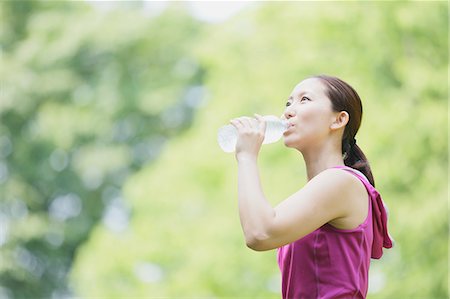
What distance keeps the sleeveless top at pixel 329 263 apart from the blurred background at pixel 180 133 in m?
5.39

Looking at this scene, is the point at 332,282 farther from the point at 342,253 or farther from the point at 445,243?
the point at 445,243

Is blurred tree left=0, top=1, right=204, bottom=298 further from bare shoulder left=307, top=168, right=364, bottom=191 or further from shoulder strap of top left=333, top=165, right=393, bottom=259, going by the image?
bare shoulder left=307, top=168, right=364, bottom=191

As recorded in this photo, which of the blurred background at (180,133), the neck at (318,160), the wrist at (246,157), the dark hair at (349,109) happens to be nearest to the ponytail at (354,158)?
the dark hair at (349,109)

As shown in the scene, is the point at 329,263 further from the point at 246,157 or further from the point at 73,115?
the point at 73,115

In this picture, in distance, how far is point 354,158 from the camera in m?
2.28

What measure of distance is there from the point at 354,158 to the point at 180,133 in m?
13.5

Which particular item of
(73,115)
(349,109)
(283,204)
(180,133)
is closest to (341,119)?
(349,109)

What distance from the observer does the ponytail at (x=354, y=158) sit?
2260 mm

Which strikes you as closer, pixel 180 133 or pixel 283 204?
pixel 283 204

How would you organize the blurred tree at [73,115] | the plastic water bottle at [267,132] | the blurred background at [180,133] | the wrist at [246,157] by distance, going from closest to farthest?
the wrist at [246,157] < the plastic water bottle at [267,132] < the blurred background at [180,133] < the blurred tree at [73,115]

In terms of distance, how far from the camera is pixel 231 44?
10.2 m

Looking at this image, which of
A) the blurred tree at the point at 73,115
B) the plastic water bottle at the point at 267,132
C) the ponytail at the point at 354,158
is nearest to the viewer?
the plastic water bottle at the point at 267,132

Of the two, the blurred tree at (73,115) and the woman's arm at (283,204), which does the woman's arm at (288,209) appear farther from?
the blurred tree at (73,115)

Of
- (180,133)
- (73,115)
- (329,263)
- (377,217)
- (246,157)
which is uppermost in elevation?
(73,115)
